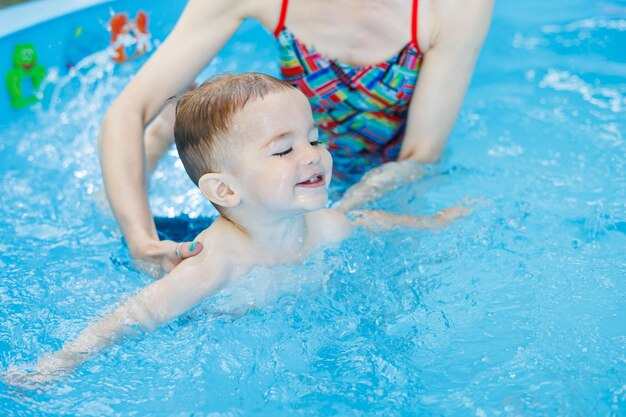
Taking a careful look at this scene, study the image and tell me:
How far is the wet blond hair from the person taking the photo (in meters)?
1.89

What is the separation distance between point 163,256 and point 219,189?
25 cm

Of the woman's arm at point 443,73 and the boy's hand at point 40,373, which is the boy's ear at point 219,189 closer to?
the boy's hand at point 40,373

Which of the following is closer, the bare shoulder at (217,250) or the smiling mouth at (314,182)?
the smiling mouth at (314,182)

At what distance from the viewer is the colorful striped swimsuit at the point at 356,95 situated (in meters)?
2.46

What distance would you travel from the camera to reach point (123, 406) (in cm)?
182

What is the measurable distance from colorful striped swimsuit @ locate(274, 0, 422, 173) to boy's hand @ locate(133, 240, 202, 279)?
78 centimetres

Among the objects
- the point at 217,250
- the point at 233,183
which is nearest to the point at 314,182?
the point at 233,183

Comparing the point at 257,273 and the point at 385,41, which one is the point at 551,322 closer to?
the point at 257,273

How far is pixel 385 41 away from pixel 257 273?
0.88 meters

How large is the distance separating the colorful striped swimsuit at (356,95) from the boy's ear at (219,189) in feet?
2.25

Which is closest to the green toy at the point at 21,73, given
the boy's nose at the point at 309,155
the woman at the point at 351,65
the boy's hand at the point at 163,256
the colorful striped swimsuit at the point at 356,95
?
the woman at the point at 351,65

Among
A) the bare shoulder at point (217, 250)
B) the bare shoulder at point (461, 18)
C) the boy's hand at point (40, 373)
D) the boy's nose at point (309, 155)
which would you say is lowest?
the boy's hand at point (40, 373)

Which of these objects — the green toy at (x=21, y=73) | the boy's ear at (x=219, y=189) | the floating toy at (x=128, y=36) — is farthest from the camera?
the floating toy at (x=128, y=36)

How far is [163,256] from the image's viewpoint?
2.04 metres
